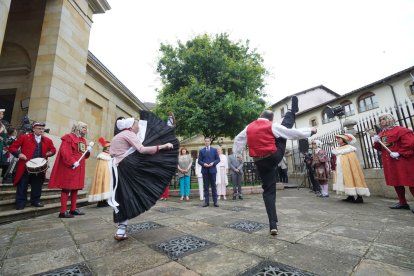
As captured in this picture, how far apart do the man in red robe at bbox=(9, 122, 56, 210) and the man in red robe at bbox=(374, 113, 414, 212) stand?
8769mm

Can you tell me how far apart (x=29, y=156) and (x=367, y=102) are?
32650mm

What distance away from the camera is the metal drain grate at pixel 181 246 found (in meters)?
2.54

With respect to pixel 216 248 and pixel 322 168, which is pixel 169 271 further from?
pixel 322 168

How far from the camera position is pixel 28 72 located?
923 cm

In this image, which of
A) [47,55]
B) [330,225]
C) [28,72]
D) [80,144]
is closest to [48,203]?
[80,144]

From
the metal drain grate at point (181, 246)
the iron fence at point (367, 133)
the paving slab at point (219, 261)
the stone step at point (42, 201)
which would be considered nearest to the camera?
the paving slab at point (219, 261)

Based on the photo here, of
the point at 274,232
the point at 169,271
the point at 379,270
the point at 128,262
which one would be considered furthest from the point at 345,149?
the point at 128,262

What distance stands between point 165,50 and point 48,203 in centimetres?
1254

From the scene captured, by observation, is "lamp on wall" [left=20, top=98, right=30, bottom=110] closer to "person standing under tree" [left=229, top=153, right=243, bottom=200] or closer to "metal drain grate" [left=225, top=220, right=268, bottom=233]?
"person standing under tree" [left=229, top=153, right=243, bottom=200]

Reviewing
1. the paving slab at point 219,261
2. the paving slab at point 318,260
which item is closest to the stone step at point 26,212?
the paving slab at point 219,261

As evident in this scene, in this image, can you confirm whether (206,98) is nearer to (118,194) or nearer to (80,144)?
(80,144)

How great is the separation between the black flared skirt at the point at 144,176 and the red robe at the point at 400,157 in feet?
17.6

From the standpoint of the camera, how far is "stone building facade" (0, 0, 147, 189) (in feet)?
25.7

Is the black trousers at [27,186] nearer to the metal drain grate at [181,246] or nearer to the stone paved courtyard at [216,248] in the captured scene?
the stone paved courtyard at [216,248]
